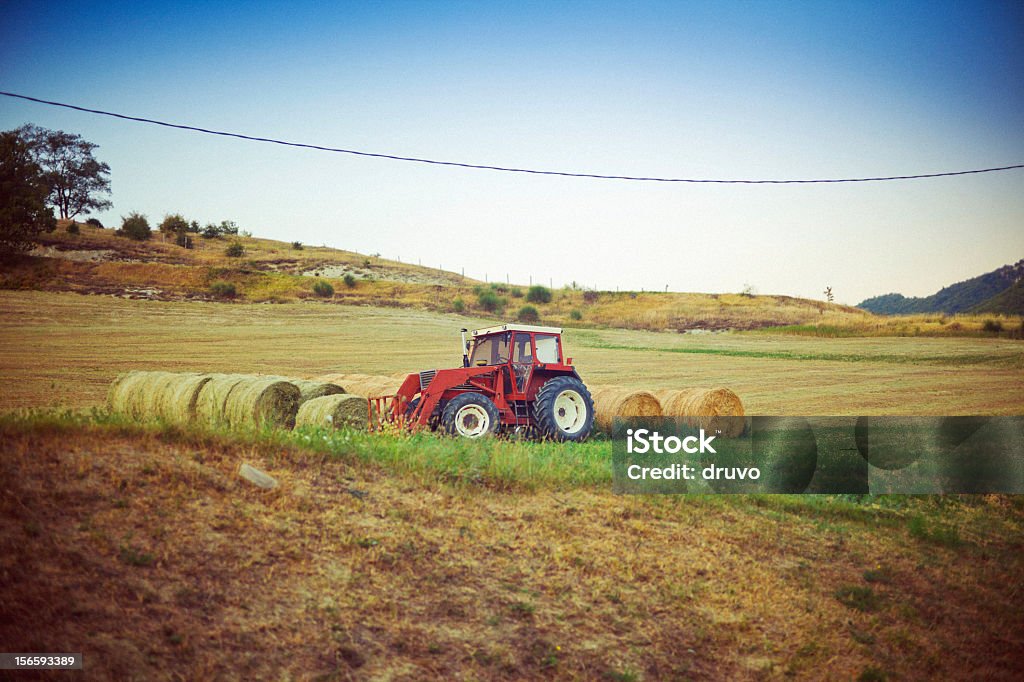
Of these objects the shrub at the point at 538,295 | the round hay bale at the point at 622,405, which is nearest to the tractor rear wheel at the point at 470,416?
the round hay bale at the point at 622,405

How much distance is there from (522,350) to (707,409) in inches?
176

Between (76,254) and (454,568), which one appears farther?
(76,254)

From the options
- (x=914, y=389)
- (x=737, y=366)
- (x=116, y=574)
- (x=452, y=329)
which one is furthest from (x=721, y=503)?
(x=452, y=329)

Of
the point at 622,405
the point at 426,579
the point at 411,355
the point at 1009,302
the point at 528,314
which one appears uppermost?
the point at 1009,302

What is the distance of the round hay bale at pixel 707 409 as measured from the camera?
50.9 feet

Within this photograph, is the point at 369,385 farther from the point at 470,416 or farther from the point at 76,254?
the point at 76,254

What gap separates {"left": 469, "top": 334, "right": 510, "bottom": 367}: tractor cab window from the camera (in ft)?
47.6

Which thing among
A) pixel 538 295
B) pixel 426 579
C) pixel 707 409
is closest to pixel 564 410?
pixel 707 409

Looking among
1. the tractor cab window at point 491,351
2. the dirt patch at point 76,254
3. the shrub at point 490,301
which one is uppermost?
the dirt patch at point 76,254

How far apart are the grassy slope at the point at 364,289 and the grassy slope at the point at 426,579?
29.1 m

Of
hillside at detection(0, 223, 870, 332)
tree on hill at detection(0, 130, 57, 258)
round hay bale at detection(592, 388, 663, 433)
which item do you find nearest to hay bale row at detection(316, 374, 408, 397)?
round hay bale at detection(592, 388, 663, 433)

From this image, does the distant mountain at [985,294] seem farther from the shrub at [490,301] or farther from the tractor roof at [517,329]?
the shrub at [490,301]

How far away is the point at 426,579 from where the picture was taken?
6508 mm

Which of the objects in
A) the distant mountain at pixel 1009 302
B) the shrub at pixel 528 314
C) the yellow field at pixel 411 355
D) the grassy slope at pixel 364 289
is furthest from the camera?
the shrub at pixel 528 314
